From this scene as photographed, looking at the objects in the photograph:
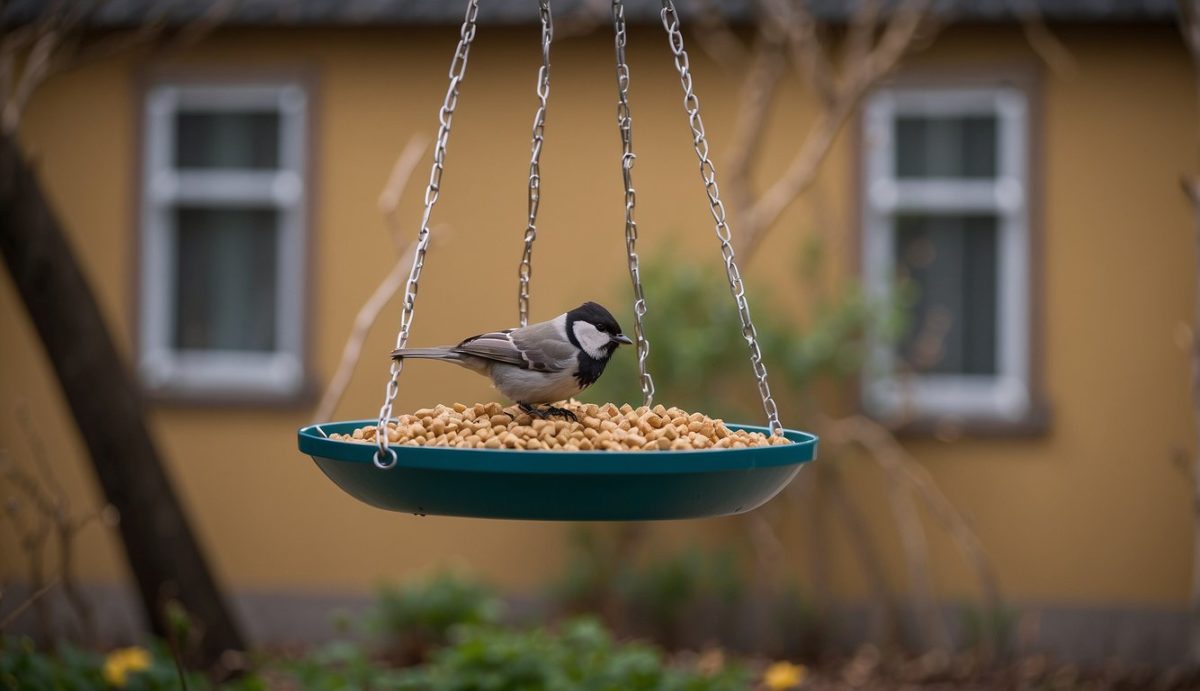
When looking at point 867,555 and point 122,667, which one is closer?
point 122,667

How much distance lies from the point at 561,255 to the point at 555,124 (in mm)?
774

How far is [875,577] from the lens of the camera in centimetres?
785

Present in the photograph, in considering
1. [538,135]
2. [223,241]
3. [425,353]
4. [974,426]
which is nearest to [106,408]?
[538,135]

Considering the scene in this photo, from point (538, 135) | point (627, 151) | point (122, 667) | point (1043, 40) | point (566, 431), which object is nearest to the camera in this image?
point (566, 431)

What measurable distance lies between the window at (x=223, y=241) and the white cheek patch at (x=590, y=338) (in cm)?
553

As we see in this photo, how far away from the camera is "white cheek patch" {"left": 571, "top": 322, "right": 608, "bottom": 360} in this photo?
3.20 metres

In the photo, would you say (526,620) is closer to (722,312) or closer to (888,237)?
(722,312)

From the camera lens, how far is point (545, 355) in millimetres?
3143

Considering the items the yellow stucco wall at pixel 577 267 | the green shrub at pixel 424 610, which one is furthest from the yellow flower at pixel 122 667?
the yellow stucco wall at pixel 577 267

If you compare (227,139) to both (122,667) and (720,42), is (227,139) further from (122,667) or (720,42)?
(122,667)

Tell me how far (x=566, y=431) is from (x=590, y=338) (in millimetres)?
306

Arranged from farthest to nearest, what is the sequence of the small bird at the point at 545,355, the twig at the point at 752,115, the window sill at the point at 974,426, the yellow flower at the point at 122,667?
the window sill at the point at 974,426, the twig at the point at 752,115, the yellow flower at the point at 122,667, the small bird at the point at 545,355

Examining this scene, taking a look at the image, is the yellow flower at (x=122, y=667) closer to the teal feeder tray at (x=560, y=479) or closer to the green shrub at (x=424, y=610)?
the teal feeder tray at (x=560, y=479)

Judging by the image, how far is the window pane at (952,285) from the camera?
815 cm
